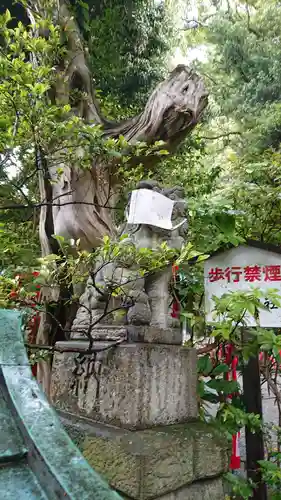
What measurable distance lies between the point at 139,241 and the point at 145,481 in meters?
1.22

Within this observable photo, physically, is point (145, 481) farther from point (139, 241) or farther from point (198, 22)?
point (198, 22)

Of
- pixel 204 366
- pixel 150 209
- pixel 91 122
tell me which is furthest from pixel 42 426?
pixel 91 122

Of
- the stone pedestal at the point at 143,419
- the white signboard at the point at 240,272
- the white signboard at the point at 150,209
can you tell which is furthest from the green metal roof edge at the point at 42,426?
the white signboard at the point at 240,272

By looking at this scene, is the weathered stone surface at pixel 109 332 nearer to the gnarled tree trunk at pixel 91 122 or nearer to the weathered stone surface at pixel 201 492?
the weathered stone surface at pixel 201 492

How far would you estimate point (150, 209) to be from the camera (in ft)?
6.59

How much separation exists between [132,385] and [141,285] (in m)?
0.55

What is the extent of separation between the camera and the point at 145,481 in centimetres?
157

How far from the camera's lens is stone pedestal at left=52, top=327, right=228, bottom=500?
1613 millimetres

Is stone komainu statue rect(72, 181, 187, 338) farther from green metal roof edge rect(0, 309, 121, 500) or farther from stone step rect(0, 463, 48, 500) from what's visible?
stone step rect(0, 463, 48, 500)

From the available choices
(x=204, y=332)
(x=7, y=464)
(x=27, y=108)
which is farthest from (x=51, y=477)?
(x=204, y=332)

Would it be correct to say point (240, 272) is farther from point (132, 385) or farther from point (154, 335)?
point (132, 385)

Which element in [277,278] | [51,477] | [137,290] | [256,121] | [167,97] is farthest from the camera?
[256,121]

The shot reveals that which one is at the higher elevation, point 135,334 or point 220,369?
point 135,334

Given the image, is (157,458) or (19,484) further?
(157,458)
